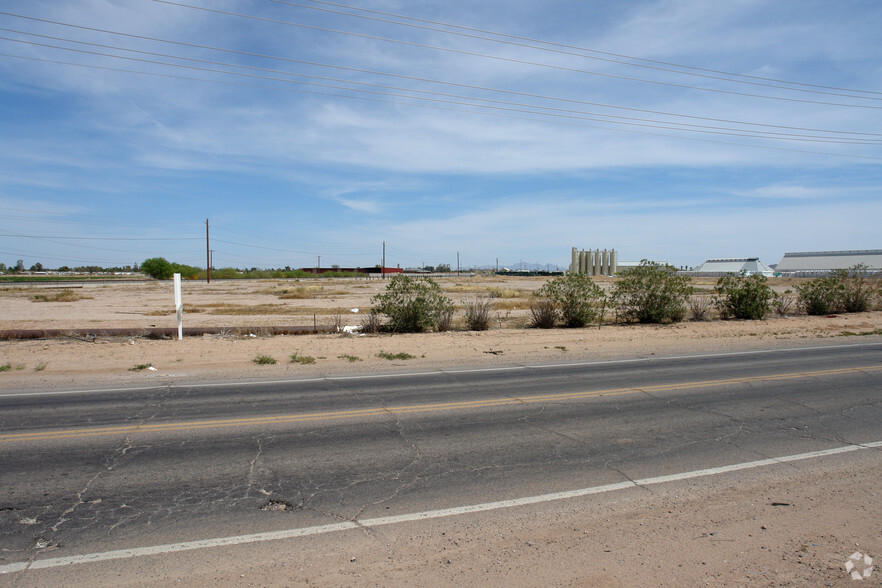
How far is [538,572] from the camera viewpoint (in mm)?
4035

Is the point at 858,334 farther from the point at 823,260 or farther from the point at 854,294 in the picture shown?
the point at 823,260

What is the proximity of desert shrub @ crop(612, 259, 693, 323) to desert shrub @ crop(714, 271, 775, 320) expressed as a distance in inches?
96.6

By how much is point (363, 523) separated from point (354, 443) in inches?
89.3

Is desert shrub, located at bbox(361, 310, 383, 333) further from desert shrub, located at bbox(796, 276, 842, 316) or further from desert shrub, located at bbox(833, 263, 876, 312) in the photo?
desert shrub, located at bbox(833, 263, 876, 312)

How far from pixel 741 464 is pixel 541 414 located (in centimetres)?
292

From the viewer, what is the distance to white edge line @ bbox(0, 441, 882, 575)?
4.18 metres

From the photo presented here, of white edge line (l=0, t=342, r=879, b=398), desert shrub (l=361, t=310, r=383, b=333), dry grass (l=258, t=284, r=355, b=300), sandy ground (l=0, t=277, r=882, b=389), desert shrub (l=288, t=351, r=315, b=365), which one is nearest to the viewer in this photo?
white edge line (l=0, t=342, r=879, b=398)

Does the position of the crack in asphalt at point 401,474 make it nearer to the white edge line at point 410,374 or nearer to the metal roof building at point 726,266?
the white edge line at point 410,374

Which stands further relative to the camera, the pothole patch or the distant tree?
the distant tree

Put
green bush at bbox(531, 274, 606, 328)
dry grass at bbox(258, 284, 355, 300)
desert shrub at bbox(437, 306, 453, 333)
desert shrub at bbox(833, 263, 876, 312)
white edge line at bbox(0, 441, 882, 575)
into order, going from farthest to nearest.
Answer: dry grass at bbox(258, 284, 355, 300) → desert shrub at bbox(833, 263, 876, 312) → green bush at bbox(531, 274, 606, 328) → desert shrub at bbox(437, 306, 453, 333) → white edge line at bbox(0, 441, 882, 575)

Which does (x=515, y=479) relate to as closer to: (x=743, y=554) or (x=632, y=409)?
(x=743, y=554)

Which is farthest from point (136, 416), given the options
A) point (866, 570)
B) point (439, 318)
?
point (439, 318)

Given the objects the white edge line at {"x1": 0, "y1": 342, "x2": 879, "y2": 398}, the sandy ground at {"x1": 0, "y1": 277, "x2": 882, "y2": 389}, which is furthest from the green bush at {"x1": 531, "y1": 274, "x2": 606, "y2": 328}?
the white edge line at {"x1": 0, "y1": 342, "x2": 879, "y2": 398}

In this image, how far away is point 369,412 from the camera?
28.4ft
